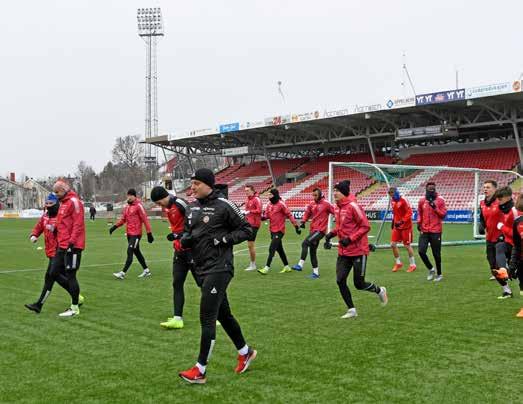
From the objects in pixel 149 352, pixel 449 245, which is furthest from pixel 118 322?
pixel 449 245

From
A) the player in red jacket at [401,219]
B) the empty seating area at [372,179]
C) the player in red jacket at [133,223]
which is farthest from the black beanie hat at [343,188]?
the empty seating area at [372,179]

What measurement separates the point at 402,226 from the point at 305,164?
3913 centimetres

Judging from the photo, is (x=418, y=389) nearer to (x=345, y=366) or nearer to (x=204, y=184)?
(x=345, y=366)

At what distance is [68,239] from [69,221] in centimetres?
26

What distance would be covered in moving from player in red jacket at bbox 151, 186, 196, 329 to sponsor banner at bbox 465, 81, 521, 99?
1104 inches

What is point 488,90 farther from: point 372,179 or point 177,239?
point 177,239

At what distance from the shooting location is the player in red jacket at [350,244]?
781 cm

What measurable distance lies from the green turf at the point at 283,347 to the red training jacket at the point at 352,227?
36.5 inches

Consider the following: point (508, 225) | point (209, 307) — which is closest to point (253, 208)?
point (508, 225)

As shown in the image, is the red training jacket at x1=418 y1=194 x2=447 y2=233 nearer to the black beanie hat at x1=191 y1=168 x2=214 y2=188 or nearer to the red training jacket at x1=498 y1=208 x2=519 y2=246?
the red training jacket at x1=498 y1=208 x2=519 y2=246

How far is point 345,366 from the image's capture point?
5578 millimetres

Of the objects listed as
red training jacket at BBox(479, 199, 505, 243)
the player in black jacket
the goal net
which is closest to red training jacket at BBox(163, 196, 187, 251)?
the player in black jacket

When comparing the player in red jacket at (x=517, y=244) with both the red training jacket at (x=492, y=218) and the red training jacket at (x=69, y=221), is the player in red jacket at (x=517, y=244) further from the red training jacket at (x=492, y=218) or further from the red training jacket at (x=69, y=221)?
the red training jacket at (x=69, y=221)

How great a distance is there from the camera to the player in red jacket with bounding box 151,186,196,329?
25.1 ft
